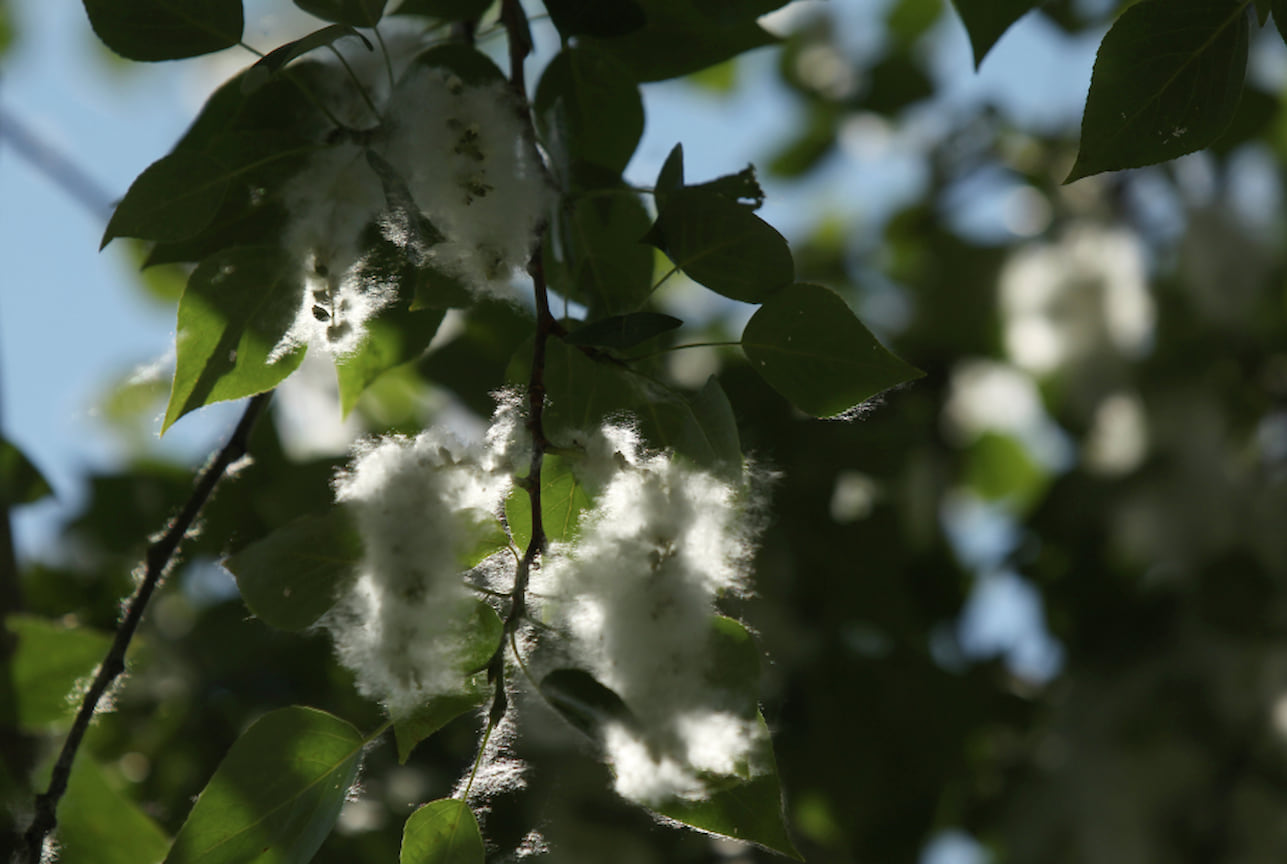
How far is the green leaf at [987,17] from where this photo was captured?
0.83m

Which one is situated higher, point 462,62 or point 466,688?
point 462,62

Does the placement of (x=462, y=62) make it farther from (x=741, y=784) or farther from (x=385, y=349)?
(x=741, y=784)

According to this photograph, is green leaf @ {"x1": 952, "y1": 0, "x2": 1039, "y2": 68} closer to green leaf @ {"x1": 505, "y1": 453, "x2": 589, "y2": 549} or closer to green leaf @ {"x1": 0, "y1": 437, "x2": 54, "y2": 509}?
green leaf @ {"x1": 505, "y1": 453, "x2": 589, "y2": 549}

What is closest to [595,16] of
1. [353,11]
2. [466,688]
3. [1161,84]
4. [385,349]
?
[353,11]

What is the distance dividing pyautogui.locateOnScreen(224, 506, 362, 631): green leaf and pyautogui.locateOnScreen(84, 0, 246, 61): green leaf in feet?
1.18

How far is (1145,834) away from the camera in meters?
2.55

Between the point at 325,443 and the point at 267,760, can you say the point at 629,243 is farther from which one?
the point at 325,443

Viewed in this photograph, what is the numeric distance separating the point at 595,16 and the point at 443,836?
63 centimetres

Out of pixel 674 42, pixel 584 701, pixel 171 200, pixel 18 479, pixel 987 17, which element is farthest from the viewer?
pixel 18 479

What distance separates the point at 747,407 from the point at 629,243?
263 mm

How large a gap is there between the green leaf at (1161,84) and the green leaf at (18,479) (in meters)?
1.07

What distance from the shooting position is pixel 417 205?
2.55ft

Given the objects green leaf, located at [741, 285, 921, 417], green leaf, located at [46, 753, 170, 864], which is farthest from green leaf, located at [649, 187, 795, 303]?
green leaf, located at [46, 753, 170, 864]

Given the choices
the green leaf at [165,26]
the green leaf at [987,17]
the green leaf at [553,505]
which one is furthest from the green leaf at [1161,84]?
the green leaf at [165,26]
